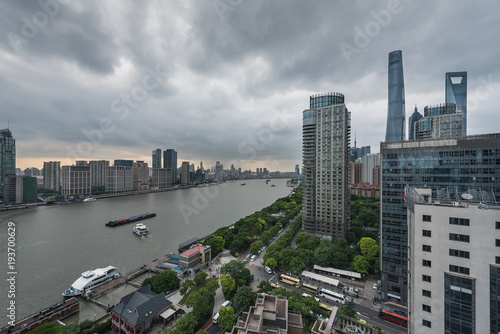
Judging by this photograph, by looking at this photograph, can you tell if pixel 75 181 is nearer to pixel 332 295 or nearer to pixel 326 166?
pixel 326 166

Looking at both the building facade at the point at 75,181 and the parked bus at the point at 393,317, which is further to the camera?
the building facade at the point at 75,181

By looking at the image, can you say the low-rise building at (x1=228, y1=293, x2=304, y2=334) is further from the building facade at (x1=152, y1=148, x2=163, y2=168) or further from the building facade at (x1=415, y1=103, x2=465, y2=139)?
the building facade at (x1=152, y1=148, x2=163, y2=168)

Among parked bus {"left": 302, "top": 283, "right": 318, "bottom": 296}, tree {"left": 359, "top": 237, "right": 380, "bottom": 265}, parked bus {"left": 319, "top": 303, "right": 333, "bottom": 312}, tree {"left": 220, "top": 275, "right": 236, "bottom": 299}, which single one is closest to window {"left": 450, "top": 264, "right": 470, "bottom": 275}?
parked bus {"left": 319, "top": 303, "right": 333, "bottom": 312}

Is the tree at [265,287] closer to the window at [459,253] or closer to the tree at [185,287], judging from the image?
the tree at [185,287]

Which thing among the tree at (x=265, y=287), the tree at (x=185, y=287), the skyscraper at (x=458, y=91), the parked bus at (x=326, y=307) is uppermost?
the skyscraper at (x=458, y=91)

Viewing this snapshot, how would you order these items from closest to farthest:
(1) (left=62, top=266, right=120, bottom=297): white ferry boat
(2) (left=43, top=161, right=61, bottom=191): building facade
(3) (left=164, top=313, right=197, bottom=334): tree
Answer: (3) (left=164, top=313, right=197, bottom=334): tree < (1) (left=62, top=266, right=120, bottom=297): white ferry boat < (2) (left=43, top=161, right=61, bottom=191): building facade

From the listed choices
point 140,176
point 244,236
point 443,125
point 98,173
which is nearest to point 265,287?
point 244,236

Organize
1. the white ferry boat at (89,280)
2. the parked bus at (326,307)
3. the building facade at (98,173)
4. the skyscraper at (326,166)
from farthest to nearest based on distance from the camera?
the building facade at (98,173), the skyscraper at (326,166), the white ferry boat at (89,280), the parked bus at (326,307)

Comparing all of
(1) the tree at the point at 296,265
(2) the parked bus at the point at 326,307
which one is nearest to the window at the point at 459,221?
(2) the parked bus at the point at 326,307

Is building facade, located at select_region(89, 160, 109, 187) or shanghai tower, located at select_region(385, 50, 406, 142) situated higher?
shanghai tower, located at select_region(385, 50, 406, 142)
